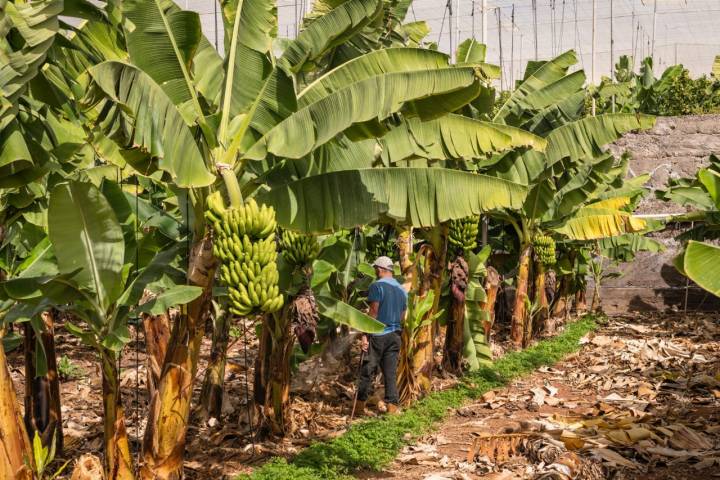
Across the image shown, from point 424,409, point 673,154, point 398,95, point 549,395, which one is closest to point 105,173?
point 398,95

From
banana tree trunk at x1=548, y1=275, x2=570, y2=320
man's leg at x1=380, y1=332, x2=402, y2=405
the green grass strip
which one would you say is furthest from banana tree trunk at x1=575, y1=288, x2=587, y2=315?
man's leg at x1=380, y1=332, x2=402, y2=405

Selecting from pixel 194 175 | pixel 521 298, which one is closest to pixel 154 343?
pixel 194 175

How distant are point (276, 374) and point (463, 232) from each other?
3206 millimetres

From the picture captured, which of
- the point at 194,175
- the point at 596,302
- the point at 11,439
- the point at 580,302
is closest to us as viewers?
the point at 11,439

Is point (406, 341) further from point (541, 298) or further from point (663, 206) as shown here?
point (663, 206)

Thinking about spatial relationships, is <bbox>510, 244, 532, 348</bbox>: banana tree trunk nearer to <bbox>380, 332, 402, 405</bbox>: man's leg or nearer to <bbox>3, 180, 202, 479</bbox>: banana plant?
<bbox>380, 332, 402, 405</bbox>: man's leg

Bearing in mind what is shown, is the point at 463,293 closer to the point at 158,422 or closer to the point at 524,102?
the point at 524,102

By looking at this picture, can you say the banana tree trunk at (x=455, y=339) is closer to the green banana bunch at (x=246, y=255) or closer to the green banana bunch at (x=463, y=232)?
the green banana bunch at (x=463, y=232)

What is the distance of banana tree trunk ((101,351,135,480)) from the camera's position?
17.7 feet

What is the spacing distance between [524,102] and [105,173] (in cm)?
500

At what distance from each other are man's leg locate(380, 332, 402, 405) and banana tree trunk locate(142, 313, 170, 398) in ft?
8.18

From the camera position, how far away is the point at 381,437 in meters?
7.39

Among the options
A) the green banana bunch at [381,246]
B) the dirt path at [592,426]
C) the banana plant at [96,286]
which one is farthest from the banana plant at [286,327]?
the green banana bunch at [381,246]

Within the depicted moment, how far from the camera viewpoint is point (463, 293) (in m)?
9.81
